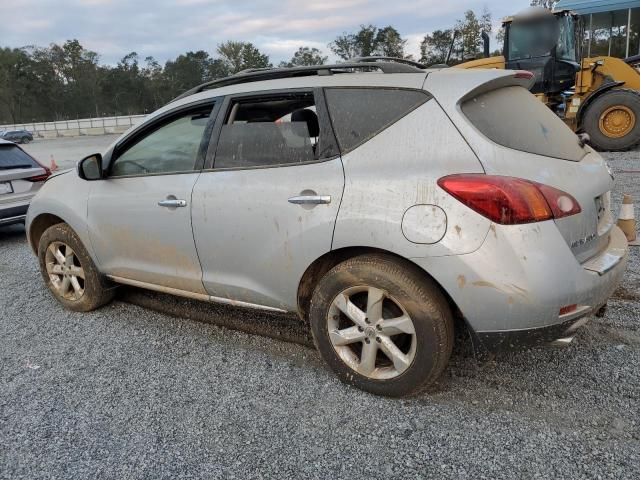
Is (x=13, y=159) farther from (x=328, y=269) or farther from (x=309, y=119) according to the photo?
(x=328, y=269)

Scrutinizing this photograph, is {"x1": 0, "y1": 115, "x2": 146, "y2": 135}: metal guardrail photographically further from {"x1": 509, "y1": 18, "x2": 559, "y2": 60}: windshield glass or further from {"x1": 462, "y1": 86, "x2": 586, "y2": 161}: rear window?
{"x1": 462, "y1": 86, "x2": 586, "y2": 161}: rear window

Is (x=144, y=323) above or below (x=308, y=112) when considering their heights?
below

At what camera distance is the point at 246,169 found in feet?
9.96

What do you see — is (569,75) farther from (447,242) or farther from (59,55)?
(59,55)

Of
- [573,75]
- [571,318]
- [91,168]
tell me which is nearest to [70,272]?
[91,168]

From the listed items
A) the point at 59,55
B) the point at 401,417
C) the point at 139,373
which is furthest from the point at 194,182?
the point at 59,55

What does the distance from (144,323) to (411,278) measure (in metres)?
2.32

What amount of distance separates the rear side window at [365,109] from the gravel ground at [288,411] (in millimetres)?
1388

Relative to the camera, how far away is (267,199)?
9.44 feet

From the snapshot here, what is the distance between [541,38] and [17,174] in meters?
10.5

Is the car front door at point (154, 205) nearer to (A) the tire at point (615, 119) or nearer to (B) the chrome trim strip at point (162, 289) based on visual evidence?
(B) the chrome trim strip at point (162, 289)

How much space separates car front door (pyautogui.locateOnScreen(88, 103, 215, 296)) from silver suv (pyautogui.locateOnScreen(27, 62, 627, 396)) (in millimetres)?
14

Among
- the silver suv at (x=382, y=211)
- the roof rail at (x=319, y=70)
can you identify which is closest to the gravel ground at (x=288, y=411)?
the silver suv at (x=382, y=211)

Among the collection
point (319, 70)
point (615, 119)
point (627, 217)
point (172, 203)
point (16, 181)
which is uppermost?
point (319, 70)
